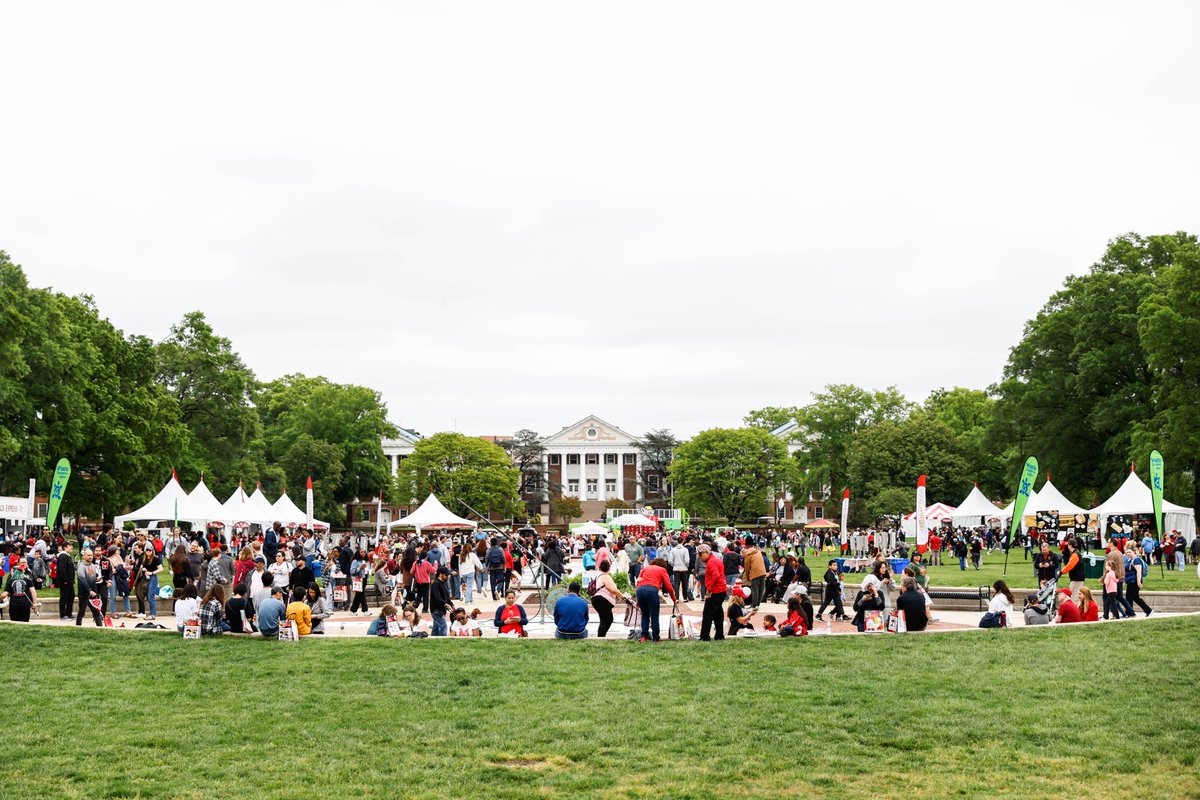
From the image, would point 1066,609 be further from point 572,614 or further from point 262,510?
point 262,510

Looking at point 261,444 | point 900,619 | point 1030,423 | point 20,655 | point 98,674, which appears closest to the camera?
point 98,674

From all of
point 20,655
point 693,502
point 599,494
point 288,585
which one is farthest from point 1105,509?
point 599,494

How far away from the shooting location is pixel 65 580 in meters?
20.9

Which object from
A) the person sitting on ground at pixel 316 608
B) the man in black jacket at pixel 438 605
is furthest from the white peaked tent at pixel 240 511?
the man in black jacket at pixel 438 605

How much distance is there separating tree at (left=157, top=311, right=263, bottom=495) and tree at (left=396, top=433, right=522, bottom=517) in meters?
41.3

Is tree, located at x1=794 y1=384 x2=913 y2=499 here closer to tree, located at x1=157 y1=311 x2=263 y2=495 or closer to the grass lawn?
tree, located at x1=157 y1=311 x2=263 y2=495

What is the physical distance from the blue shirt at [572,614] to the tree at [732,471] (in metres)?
85.1

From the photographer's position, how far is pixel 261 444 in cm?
6919

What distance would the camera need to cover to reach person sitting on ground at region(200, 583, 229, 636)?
1812 cm

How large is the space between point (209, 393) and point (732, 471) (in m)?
52.4

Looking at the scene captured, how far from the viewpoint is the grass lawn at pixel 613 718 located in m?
9.25

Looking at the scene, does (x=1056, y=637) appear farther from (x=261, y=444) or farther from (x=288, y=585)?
(x=261, y=444)

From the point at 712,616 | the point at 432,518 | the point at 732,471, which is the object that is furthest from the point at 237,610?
the point at 732,471

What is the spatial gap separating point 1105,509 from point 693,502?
68.4 m
